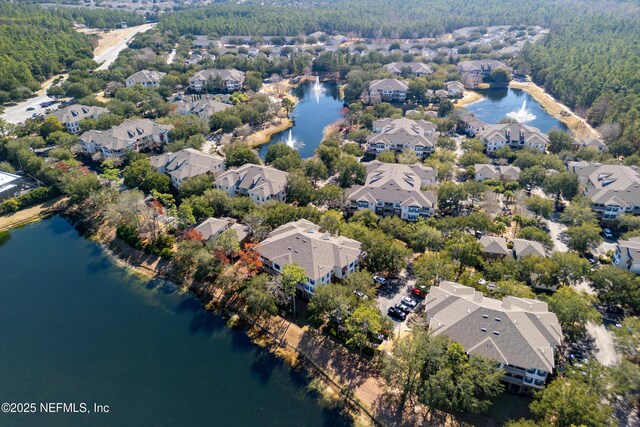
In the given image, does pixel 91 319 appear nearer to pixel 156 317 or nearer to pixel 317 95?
pixel 156 317

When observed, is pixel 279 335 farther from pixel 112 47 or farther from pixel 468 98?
pixel 112 47

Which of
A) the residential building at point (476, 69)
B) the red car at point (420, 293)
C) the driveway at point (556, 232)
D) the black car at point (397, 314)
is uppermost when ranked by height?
the black car at point (397, 314)

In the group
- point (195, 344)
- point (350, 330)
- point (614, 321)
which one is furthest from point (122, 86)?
point (614, 321)

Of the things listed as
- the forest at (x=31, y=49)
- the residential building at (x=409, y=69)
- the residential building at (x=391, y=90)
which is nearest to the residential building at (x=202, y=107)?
the residential building at (x=391, y=90)

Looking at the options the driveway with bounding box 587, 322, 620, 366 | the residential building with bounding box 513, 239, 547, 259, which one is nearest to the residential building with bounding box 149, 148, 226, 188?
the residential building with bounding box 513, 239, 547, 259

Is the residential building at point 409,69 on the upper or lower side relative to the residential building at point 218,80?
lower

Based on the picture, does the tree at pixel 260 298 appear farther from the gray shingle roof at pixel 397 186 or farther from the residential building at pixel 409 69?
the residential building at pixel 409 69

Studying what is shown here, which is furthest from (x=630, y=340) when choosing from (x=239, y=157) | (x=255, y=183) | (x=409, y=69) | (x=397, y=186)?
(x=409, y=69)

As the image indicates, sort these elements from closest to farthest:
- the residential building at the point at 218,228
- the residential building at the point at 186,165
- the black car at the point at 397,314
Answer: the black car at the point at 397,314, the residential building at the point at 218,228, the residential building at the point at 186,165

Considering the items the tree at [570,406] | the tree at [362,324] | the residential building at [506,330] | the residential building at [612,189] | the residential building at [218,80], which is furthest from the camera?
the residential building at [218,80]
